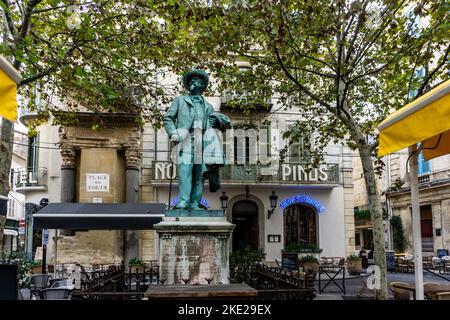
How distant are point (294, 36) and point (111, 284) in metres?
6.31

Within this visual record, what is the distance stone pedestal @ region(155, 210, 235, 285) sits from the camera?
6.80 metres

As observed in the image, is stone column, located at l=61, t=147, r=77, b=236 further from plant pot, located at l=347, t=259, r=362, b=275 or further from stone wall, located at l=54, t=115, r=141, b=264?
plant pot, located at l=347, t=259, r=362, b=275

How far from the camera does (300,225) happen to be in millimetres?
23375

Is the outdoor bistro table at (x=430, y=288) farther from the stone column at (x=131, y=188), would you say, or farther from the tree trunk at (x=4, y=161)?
the stone column at (x=131, y=188)

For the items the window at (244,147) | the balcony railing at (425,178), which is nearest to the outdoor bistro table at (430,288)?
the window at (244,147)

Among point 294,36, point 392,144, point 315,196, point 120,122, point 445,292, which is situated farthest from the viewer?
point 315,196

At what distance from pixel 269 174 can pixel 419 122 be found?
17818mm

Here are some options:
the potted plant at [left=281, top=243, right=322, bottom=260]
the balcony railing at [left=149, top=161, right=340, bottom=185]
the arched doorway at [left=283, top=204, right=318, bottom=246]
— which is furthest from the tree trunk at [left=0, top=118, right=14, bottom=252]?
the arched doorway at [left=283, top=204, right=318, bottom=246]

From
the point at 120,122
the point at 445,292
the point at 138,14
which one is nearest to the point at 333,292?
the point at 445,292

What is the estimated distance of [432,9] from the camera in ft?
32.1

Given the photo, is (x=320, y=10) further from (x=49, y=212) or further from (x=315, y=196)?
(x=315, y=196)

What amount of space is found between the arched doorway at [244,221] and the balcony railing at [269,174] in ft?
5.51

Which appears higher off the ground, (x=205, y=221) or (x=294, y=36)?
(x=294, y=36)

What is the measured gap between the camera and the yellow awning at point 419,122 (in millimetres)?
4355
